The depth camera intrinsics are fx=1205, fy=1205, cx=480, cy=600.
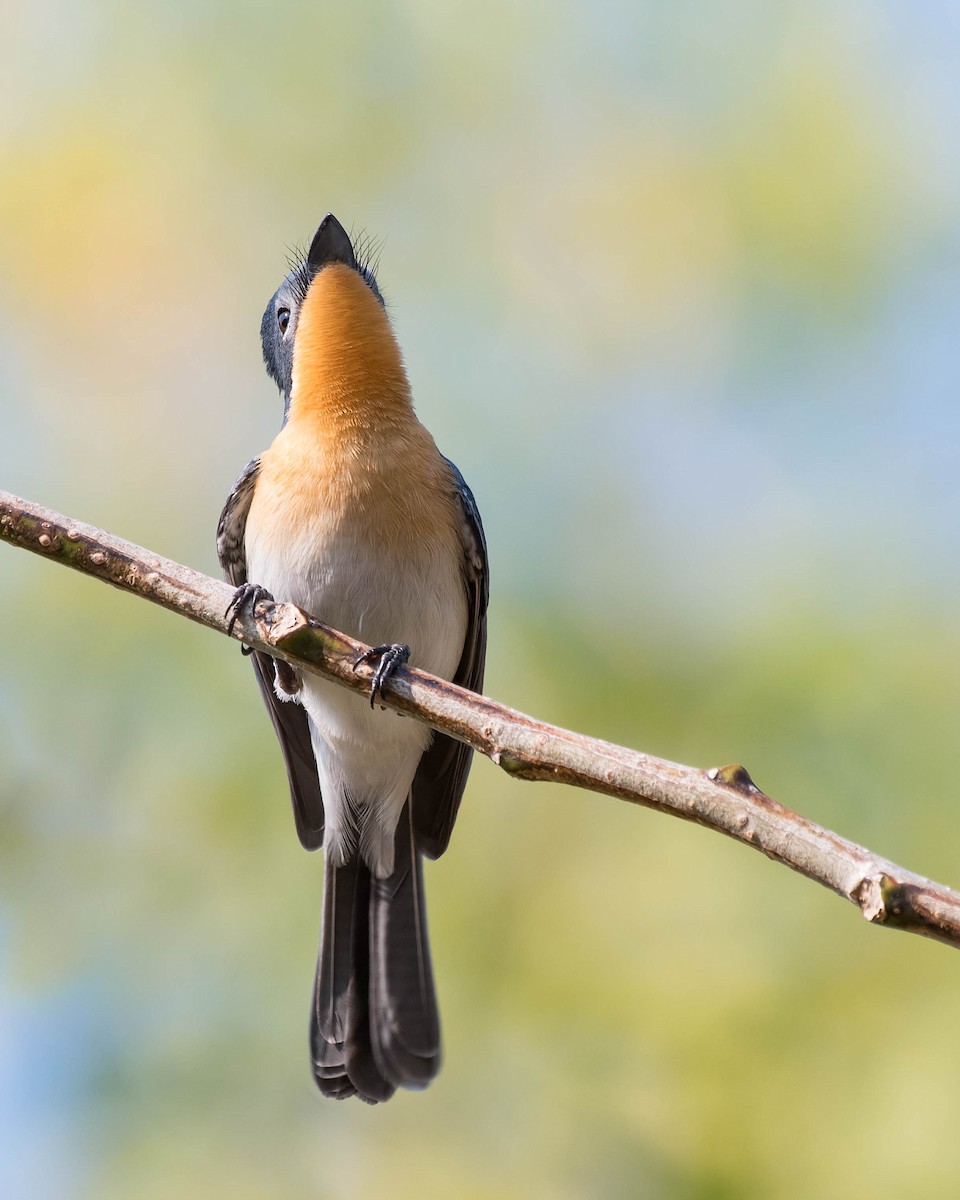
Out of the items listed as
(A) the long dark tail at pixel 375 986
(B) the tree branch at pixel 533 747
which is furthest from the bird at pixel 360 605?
(B) the tree branch at pixel 533 747

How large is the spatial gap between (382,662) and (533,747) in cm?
75

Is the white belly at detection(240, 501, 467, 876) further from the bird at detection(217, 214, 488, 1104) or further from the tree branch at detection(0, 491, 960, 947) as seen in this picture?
the tree branch at detection(0, 491, 960, 947)

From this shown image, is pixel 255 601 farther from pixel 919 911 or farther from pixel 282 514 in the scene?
pixel 919 911

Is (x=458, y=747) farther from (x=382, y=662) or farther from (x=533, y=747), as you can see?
(x=533, y=747)

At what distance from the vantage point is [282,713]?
5.86 m

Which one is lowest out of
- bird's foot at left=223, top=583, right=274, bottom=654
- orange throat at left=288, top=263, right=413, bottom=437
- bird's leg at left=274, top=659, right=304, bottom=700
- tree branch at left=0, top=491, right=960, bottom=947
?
tree branch at left=0, top=491, right=960, bottom=947

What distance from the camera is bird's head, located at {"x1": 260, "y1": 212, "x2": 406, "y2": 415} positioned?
17.2 ft

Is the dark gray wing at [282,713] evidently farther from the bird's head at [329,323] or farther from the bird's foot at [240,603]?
the bird's foot at [240,603]

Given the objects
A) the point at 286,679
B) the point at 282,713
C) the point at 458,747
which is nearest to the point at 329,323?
the point at 286,679

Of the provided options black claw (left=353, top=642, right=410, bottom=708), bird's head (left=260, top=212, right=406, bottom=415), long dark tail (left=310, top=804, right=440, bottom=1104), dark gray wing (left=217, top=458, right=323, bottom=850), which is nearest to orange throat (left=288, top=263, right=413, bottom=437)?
bird's head (left=260, top=212, right=406, bottom=415)

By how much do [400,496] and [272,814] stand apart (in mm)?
2114

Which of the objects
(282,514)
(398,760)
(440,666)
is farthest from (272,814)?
(282,514)

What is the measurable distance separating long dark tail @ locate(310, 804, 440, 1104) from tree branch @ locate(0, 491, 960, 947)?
2.34m

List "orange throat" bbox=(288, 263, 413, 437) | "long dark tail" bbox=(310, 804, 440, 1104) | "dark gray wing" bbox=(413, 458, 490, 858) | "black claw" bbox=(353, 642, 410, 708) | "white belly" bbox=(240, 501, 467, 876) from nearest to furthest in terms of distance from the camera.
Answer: "black claw" bbox=(353, 642, 410, 708) < "white belly" bbox=(240, 501, 467, 876) < "orange throat" bbox=(288, 263, 413, 437) < "long dark tail" bbox=(310, 804, 440, 1104) < "dark gray wing" bbox=(413, 458, 490, 858)
